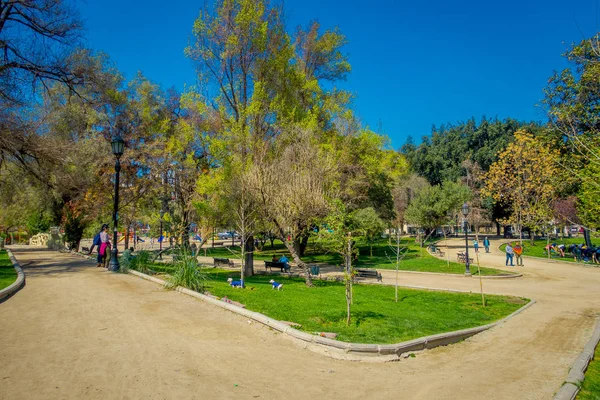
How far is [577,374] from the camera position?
239 inches

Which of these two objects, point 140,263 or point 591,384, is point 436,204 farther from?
point 591,384

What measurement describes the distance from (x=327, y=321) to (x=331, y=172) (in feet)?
30.0

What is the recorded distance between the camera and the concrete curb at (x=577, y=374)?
17.1 ft

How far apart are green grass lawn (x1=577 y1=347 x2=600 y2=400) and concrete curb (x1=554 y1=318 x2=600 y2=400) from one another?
0.07 meters

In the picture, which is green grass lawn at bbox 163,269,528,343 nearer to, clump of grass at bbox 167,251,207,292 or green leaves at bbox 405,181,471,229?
→ clump of grass at bbox 167,251,207,292

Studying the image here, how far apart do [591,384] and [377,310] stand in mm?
5392

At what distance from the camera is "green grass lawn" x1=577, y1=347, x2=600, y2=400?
5348 millimetres

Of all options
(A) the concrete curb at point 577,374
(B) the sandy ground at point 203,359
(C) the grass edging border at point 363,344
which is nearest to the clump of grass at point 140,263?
(B) the sandy ground at point 203,359

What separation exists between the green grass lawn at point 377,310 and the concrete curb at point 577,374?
98.7 inches

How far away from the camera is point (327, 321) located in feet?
28.9

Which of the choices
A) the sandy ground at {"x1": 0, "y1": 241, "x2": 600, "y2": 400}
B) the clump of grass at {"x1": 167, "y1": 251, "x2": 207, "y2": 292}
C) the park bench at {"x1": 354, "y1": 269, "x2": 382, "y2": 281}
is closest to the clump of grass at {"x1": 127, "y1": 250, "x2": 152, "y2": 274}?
the clump of grass at {"x1": 167, "y1": 251, "x2": 207, "y2": 292}

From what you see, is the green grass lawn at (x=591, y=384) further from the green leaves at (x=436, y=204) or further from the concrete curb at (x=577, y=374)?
the green leaves at (x=436, y=204)

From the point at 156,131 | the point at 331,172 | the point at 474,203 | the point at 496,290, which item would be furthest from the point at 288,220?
the point at 474,203

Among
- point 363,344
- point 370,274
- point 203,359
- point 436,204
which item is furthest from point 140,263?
point 436,204
